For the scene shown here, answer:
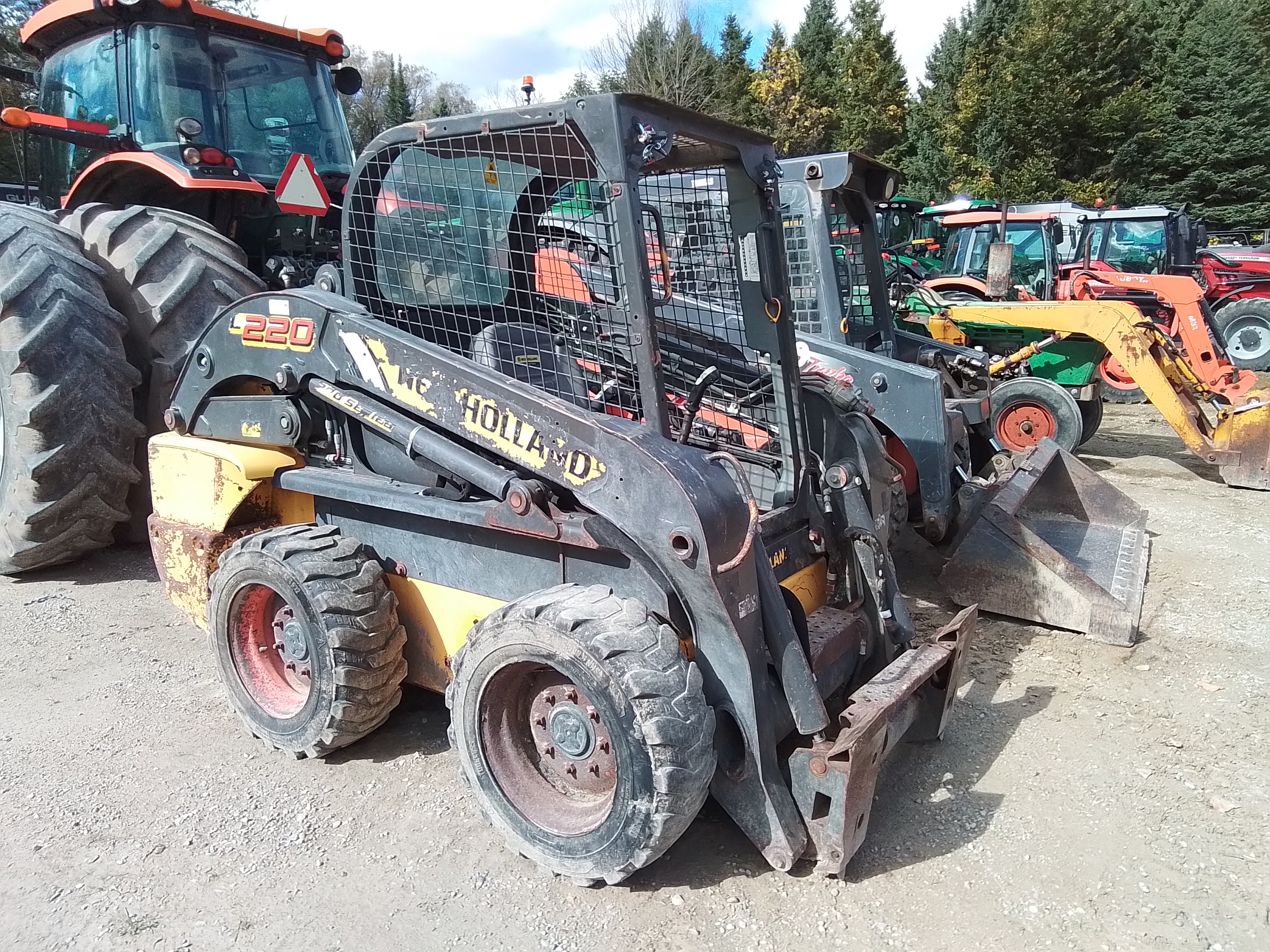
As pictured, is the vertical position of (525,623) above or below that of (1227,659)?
above

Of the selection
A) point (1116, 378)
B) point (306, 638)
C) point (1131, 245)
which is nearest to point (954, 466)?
point (306, 638)

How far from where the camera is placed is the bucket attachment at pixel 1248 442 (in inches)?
279

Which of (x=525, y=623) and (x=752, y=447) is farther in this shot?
(x=752, y=447)

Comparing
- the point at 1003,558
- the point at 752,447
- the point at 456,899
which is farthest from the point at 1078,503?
the point at 456,899

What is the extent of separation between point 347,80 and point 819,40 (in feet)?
112

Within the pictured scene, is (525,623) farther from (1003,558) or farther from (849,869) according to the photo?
(1003,558)

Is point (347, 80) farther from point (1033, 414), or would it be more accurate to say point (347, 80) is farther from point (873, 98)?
point (873, 98)

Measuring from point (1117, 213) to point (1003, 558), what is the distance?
11.0 meters

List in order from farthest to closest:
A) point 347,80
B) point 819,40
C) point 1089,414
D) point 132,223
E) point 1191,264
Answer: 1. point 819,40
2. point 1191,264
3. point 1089,414
4. point 347,80
5. point 132,223

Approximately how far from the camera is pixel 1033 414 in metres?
7.84

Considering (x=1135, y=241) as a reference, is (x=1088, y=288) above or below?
below

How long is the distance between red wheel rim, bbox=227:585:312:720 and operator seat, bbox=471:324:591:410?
3.68ft

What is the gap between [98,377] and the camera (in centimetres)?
440

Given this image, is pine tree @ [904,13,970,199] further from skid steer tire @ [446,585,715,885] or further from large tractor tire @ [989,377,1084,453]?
skid steer tire @ [446,585,715,885]
